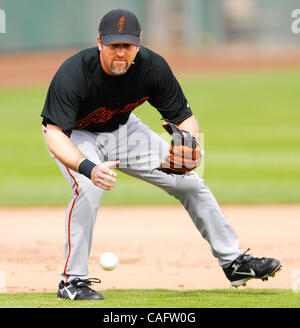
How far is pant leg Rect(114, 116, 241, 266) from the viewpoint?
17.5 ft

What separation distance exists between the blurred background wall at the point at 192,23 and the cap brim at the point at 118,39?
25702mm

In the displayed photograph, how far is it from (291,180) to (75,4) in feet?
69.8

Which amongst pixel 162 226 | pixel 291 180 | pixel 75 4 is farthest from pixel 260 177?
pixel 75 4

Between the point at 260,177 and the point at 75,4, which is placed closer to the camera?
the point at 260,177

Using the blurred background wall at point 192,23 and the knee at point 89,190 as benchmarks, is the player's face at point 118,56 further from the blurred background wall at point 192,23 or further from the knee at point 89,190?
the blurred background wall at point 192,23

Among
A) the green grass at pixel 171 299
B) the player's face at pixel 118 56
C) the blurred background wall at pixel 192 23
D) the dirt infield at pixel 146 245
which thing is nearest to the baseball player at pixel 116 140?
the player's face at pixel 118 56

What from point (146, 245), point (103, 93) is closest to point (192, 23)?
point (146, 245)

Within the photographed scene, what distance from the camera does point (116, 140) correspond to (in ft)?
18.0

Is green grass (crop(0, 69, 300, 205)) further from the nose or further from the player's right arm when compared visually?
the nose

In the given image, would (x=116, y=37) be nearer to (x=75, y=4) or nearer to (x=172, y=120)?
(x=172, y=120)

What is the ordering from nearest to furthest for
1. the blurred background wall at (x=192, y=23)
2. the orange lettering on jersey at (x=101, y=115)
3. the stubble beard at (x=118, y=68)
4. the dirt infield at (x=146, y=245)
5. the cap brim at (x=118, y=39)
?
the cap brim at (x=118, y=39)
the stubble beard at (x=118, y=68)
the orange lettering on jersey at (x=101, y=115)
the dirt infield at (x=146, y=245)
the blurred background wall at (x=192, y=23)

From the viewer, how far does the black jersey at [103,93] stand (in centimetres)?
498

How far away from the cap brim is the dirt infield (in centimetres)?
188
